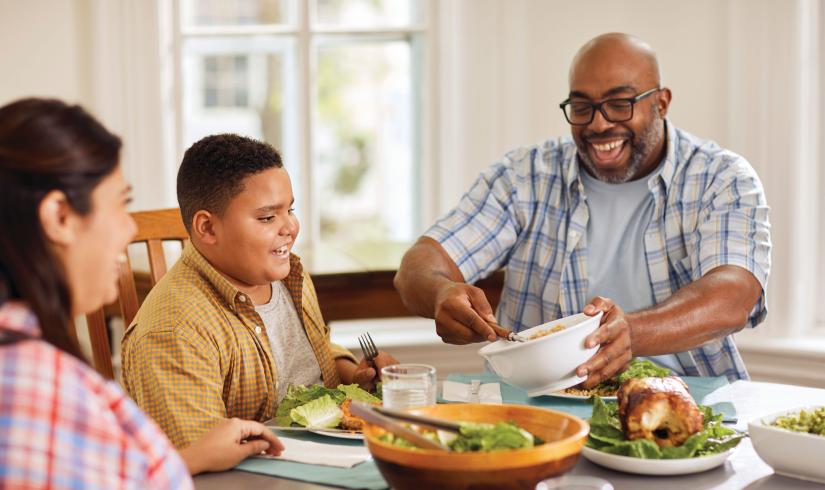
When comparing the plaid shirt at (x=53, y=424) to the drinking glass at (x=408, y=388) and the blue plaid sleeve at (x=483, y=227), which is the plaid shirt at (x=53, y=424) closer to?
the drinking glass at (x=408, y=388)

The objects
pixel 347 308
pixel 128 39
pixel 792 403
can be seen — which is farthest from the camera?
pixel 128 39

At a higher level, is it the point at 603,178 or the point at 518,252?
the point at 603,178

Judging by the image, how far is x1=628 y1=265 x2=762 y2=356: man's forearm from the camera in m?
1.84

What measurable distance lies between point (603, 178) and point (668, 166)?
0.57 feet

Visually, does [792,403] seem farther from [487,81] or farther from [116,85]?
[116,85]

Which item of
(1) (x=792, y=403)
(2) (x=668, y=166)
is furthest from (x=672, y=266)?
(1) (x=792, y=403)

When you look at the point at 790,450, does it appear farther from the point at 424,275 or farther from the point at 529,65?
the point at 529,65

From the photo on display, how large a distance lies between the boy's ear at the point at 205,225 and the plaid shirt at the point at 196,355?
0.05 m

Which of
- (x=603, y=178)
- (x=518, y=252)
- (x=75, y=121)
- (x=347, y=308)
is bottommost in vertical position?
(x=347, y=308)

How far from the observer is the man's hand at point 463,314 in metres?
1.81

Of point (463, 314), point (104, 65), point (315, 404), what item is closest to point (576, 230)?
point (463, 314)

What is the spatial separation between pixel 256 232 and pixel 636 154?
106cm

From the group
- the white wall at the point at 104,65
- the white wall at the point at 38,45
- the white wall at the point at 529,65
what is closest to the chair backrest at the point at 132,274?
the white wall at the point at 104,65

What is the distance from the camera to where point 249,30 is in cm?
348
